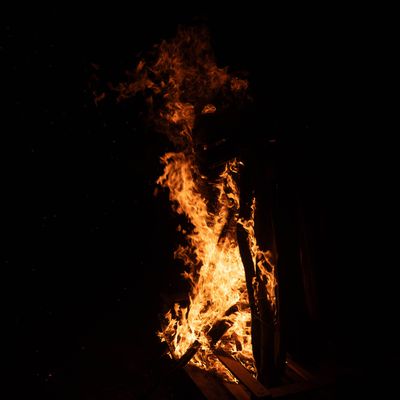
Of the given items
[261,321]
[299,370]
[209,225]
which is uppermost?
[209,225]

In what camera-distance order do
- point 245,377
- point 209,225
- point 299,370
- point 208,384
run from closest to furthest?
1. point 245,377
2. point 299,370
3. point 208,384
4. point 209,225

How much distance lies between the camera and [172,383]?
14.9 feet

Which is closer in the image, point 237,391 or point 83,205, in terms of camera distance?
point 237,391

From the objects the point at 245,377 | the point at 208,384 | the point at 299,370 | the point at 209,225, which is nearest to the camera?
the point at 245,377

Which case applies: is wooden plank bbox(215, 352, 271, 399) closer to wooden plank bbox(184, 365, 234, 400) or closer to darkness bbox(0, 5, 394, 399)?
wooden plank bbox(184, 365, 234, 400)

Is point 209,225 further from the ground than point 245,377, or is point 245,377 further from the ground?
point 209,225

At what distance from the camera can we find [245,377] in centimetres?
339

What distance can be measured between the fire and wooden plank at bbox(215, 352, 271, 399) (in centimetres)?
22

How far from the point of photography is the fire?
14.3 feet

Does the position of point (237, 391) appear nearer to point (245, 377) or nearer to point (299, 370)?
point (245, 377)

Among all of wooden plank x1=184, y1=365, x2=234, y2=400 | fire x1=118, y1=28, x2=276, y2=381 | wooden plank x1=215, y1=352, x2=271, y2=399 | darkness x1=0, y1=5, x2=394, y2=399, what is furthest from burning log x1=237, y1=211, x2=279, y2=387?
darkness x1=0, y1=5, x2=394, y2=399

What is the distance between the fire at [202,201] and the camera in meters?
4.37

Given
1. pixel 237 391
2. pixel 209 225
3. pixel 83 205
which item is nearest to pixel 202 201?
pixel 209 225

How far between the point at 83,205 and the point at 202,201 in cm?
446
